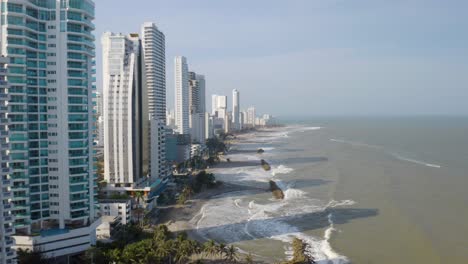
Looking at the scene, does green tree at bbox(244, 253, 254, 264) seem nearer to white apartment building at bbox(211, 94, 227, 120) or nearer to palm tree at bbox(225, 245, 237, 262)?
palm tree at bbox(225, 245, 237, 262)

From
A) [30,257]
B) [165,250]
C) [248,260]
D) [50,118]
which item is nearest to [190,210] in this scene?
[165,250]

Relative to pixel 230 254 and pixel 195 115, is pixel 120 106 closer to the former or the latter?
pixel 230 254

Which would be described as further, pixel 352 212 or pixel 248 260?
pixel 352 212

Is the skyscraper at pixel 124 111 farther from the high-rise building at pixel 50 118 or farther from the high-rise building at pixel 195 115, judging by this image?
the high-rise building at pixel 195 115

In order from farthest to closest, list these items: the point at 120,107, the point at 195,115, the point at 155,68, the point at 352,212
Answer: the point at 195,115, the point at 155,68, the point at 120,107, the point at 352,212

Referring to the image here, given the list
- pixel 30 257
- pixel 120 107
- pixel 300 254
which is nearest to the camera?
pixel 30 257

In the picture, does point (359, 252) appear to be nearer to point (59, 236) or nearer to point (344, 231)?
point (344, 231)

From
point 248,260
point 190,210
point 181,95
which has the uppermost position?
point 181,95
